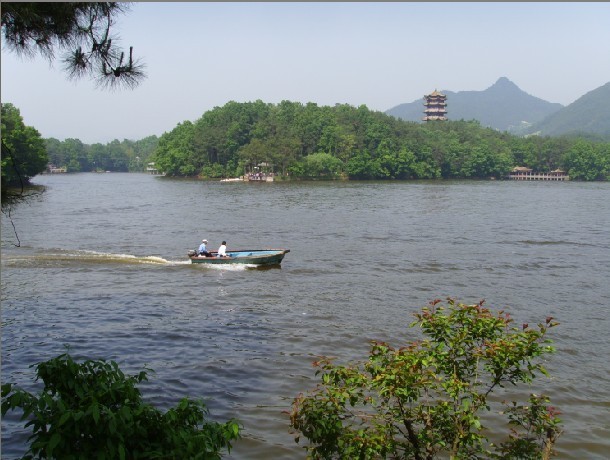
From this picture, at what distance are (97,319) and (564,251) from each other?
1858 centimetres

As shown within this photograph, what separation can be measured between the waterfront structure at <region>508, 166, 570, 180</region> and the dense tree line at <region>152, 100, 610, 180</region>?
1.17 m

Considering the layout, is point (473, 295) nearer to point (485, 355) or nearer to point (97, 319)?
point (97, 319)

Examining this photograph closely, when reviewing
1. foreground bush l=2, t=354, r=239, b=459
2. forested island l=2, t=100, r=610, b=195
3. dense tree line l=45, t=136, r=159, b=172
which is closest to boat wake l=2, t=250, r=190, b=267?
foreground bush l=2, t=354, r=239, b=459

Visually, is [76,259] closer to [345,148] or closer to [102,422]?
[102,422]

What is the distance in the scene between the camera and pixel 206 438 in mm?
3811

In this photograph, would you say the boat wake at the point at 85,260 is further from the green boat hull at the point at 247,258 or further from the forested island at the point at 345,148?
the forested island at the point at 345,148

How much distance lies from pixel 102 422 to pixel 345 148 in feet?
300

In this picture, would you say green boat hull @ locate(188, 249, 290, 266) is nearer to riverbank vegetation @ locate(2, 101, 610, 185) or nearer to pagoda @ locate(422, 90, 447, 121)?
riverbank vegetation @ locate(2, 101, 610, 185)

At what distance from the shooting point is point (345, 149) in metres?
93.8

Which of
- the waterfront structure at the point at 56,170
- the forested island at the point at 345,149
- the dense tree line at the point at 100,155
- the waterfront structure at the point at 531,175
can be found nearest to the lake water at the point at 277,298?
the forested island at the point at 345,149

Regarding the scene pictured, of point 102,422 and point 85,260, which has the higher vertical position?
point 102,422

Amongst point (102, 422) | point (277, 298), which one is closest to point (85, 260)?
point (277, 298)

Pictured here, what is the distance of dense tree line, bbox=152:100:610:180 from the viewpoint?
89.1 meters

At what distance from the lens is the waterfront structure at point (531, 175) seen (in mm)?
104875
